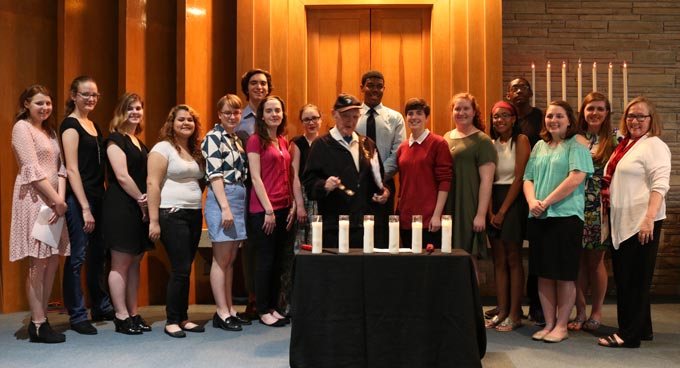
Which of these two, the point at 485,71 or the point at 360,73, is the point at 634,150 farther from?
the point at 360,73

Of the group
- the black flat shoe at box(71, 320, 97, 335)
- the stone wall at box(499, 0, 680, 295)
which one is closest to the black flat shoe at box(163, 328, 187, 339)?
the black flat shoe at box(71, 320, 97, 335)

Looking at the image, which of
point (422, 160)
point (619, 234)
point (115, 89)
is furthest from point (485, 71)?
point (115, 89)

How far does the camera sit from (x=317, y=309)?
3.10m

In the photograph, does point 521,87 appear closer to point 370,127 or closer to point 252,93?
point 370,127

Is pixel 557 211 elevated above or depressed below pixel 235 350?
above

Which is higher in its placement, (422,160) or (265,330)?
(422,160)

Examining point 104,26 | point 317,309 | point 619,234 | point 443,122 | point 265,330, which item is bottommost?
point 265,330

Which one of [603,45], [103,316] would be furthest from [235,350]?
[603,45]

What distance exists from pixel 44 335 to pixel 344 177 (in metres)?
2.13

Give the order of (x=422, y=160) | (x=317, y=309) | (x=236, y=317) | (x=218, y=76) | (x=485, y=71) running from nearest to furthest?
(x=317, y=309), (x=422, y=160), (x=236, y=317), (x=485, y=71), (x=218, y=76)

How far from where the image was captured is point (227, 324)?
4.18 metres

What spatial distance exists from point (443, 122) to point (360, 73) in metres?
0.89

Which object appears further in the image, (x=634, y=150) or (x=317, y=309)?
(x=634, y=150)

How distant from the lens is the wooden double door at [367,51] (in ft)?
18.2
